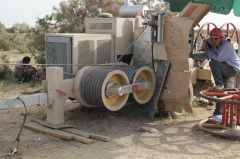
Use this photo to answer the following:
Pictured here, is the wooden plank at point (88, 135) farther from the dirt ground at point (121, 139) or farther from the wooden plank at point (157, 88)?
the wooden plank at point (157, 88)

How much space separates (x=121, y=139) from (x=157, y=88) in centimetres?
142

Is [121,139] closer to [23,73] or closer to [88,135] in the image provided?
[88,135]

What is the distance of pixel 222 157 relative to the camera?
4711 mm

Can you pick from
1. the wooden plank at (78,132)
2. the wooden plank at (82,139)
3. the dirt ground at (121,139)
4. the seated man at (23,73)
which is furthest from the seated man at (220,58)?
the seated man at (23,73)

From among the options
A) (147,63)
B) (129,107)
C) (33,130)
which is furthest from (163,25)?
(33,130)

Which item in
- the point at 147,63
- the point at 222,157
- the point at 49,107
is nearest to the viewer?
the point at 222,157

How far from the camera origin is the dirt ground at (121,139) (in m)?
4.77

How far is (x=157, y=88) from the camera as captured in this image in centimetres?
644

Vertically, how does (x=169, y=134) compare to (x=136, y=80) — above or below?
below

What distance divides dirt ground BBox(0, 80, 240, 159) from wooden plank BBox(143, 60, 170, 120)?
0.15 m

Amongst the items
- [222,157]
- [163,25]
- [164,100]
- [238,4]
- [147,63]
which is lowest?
[222,157]

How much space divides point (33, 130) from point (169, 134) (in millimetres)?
2067

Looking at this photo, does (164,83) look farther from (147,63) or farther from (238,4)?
(238,4)

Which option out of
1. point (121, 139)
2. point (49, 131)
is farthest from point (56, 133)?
point (121, 139)
